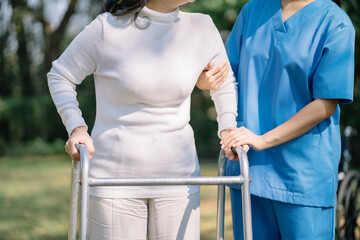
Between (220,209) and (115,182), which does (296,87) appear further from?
(115,182)

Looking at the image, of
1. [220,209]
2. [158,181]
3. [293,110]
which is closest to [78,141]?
[158,181]

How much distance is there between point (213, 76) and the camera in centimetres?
195

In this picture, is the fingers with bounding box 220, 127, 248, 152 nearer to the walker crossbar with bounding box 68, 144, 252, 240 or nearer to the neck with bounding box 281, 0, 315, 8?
the walker crossbar with bounding box 68, 144, 252, 240

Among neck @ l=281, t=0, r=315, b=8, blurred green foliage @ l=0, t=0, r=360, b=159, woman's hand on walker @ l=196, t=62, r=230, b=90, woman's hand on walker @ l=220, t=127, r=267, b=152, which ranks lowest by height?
woman's hand on walker @ l=220, t=127, r=267, b=152

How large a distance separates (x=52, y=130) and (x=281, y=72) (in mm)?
10392

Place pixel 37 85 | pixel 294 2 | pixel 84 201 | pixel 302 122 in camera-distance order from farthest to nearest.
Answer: pixel 37 85 → pixel 294 2 → pixel 302 122 → pixel 84 201

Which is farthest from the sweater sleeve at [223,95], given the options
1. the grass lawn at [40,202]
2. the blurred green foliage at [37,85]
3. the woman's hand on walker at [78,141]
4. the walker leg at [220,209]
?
the blurred green foliage at [37,85]

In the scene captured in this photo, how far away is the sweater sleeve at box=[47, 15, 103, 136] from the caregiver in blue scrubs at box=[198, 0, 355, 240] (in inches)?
20.7

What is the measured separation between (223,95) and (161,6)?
41 cm

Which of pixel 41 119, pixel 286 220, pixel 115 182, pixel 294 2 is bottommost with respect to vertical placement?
pixel 286 220

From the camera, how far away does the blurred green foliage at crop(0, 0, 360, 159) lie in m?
11.6

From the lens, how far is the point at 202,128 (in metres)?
12.0

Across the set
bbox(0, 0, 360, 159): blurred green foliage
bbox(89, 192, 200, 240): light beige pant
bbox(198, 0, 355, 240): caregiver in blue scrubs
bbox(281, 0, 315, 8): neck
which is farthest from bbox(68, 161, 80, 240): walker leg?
bbox(0, 0, 360, 159): blurred green foliage

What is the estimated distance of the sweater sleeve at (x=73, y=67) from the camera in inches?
70.7
